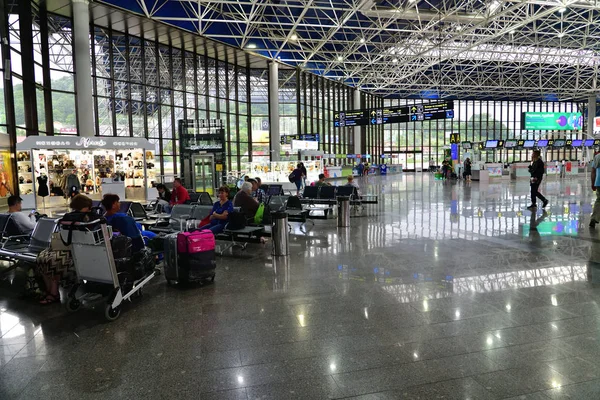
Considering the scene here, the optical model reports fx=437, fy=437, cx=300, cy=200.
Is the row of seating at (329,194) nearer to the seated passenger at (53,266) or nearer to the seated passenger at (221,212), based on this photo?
the seated passenger at (221,212)

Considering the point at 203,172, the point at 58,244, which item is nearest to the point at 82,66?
the point at 203,172

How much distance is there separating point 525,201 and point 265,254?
12457 millimetres

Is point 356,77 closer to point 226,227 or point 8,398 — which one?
point 226,227

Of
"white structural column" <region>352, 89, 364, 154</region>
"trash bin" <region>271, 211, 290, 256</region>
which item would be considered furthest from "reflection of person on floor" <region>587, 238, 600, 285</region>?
"white structural column" <region>352, 89, 364, 154</region>

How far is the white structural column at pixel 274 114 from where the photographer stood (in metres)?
33.2

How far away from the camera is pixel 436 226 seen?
34.2ft

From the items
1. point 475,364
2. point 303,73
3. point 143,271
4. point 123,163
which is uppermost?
point 303,73

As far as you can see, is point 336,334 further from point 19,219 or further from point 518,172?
point 518,172

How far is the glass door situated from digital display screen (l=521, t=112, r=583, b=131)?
35339 millimetres

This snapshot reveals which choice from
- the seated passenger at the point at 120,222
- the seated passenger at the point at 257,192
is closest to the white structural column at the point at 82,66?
the seated passenger at the point at 257,192

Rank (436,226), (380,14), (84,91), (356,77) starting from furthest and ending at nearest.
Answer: (356,77) < (380,14) < (84,91) < (436,226)

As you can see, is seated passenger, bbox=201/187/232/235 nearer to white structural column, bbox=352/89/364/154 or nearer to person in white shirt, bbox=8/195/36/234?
person in white shirt, bbox=8/195/36/234

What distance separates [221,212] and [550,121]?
46.5m

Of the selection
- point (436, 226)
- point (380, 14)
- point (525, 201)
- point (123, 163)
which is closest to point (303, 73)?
point (380, 14)
